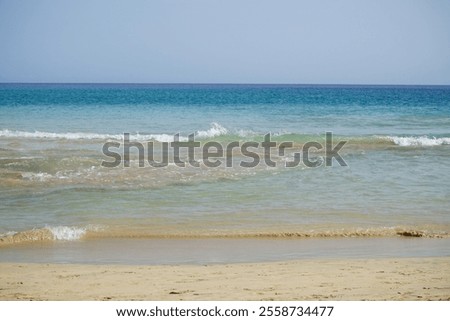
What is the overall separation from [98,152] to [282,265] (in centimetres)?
835

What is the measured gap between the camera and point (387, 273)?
16.2 feet

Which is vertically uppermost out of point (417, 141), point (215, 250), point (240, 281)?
point (417, 141)

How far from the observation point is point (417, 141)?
15.7m

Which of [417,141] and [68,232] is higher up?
[417,141]

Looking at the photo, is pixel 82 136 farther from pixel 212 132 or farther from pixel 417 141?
pixel 417 141

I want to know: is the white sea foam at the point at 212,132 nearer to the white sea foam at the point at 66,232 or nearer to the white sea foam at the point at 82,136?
the white sea foam at the point at 82,136

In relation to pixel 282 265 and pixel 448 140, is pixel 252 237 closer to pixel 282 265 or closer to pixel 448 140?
pixel 282 265

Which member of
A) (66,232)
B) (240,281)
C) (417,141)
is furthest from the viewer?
(417,141)

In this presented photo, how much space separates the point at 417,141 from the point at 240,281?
1226 cm

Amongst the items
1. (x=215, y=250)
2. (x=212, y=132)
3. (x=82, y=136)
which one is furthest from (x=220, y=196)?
(x=212, y=132)

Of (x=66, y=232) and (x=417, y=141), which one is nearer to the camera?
(x=66, y=232)

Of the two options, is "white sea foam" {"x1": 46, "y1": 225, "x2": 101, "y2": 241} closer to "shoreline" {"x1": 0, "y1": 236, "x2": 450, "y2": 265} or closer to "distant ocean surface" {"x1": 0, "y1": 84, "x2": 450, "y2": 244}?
"distant ocean surface" {"x1": 0, "y1": 84, "x2": 450, "y2": 244}

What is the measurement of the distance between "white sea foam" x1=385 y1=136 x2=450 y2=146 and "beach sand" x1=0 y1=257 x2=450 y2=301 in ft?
34.3

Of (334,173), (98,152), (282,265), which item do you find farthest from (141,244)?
(98,152)
